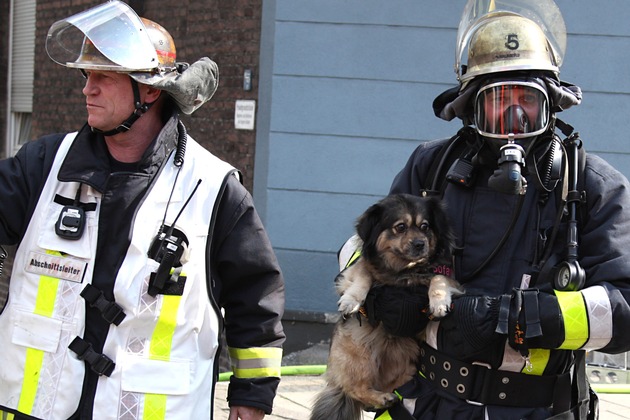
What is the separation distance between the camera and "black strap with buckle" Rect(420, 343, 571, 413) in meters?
2.60

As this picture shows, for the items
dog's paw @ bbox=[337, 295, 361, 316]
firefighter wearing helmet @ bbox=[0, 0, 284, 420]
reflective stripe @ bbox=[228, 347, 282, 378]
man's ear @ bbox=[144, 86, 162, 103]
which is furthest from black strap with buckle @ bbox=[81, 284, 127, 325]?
dog's paw @ bbox=[337, 295, 361, 316]

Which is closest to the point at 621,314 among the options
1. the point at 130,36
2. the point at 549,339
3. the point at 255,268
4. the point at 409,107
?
the point at 549,339

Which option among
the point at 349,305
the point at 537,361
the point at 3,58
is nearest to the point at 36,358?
the point at 349,305

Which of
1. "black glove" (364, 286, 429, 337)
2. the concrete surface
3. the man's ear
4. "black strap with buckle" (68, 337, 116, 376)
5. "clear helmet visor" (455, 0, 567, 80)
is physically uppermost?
"clear helmet visor" (455, 0, 567, 80)

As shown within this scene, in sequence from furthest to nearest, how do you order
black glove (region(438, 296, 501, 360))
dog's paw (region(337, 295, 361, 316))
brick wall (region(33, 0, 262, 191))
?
brick wall (region(33, 0, 262, 191)) < dog's paw (region(337, 295, 361, 316)) < black glove (region(438, 296, 501, 360))

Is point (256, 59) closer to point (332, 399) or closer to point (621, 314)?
point (332, 399)

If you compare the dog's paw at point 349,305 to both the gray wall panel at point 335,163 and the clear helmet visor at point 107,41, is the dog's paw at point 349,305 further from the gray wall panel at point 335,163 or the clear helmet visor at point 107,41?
the gray wall panel at point 335,163

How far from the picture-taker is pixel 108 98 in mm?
2699

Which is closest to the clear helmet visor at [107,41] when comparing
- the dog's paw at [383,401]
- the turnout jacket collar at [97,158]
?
Result: the turnout jacket collar at [97,158]

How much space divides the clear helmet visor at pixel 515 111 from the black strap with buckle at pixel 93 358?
148cm

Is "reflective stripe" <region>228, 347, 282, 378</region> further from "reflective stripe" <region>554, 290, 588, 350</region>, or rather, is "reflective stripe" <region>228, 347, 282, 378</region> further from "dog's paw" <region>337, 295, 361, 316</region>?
"reflective stripe" <region>554, 290, 588, 350</region>

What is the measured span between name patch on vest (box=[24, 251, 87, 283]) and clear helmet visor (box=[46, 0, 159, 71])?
655 millimetres

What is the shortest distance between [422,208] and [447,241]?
0.23 m

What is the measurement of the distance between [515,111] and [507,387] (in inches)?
37.0
